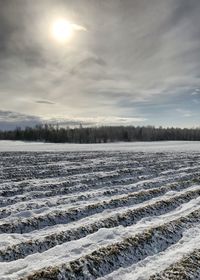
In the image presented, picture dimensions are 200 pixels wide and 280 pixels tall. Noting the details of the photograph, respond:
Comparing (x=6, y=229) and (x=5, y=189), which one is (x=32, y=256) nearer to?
(x=6, y=229)

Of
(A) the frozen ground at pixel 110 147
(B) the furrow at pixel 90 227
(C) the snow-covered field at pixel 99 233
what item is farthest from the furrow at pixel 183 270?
(A) the frozen ground at pixel 110 147

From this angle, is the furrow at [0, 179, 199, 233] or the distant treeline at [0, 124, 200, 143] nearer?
the furrow at [0, 179, 199, 233]

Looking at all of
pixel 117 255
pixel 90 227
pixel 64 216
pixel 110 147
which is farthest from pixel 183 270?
pixel 110 147

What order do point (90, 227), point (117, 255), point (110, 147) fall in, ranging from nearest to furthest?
point (117, 255) → point (90, 227) → point (110, 147)

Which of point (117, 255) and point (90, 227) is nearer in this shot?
point (117, 255)

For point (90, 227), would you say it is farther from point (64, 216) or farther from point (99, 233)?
point (64, 216)

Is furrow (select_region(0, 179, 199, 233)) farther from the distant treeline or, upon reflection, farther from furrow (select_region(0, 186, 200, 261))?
the distant treeline

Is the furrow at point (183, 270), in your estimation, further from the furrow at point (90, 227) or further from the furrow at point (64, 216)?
the furrow at point (64, 216)

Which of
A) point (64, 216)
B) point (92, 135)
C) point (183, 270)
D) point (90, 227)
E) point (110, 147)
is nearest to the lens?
point (183, 270)

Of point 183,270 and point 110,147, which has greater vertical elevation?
point 110,147

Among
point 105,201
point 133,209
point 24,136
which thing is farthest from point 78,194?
point 24,136

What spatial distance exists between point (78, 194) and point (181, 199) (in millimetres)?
3436

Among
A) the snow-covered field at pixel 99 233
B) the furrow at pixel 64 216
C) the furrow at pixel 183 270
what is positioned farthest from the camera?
the furrow at pixel 64 216

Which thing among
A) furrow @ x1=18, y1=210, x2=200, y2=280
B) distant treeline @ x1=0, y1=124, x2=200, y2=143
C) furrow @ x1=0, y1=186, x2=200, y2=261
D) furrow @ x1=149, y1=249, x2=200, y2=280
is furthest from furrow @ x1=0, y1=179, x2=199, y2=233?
distant treeline @ x1=0, y1=124, x2=200, y2=143
